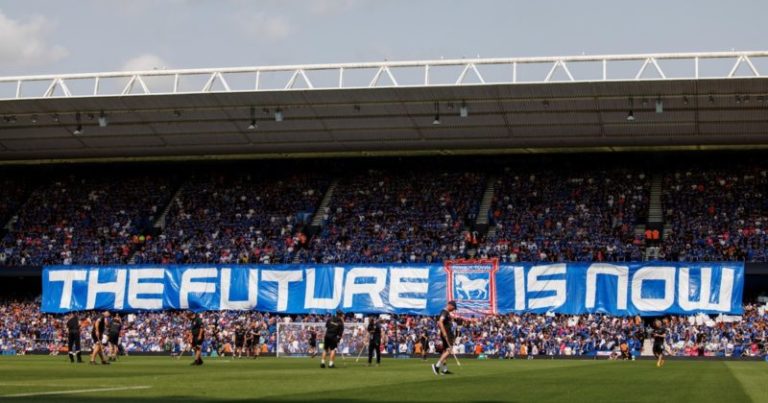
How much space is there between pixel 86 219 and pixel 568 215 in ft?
84.2

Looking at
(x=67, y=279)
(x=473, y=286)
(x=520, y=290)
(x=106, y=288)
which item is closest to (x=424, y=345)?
(x=473, y=286)

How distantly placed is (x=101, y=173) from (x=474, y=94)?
26.1 meters

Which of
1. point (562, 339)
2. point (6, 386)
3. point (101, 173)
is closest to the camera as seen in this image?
point (6, 386)

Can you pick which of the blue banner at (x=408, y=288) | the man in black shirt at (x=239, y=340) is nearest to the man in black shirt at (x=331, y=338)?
the man in black shirt at (x=239, y=340)

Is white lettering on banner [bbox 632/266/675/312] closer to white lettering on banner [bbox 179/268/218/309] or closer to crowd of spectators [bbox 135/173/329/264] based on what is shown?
crowd of spectators [bbox 135/173/329/264]

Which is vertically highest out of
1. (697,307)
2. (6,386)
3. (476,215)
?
(476,215)

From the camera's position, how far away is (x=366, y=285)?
51.8 meters

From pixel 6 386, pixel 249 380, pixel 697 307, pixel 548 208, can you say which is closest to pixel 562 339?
pixel 697 307

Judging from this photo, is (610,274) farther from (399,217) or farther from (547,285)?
(399,217)

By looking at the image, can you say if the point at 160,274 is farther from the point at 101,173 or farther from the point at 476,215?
the point at 476,215

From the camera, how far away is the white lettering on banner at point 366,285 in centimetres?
→ 5156

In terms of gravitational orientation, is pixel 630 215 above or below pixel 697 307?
above

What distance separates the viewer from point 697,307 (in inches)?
1850

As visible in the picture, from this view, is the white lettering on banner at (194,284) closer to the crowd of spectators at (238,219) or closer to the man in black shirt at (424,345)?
the crowd of spectators at (238,219)
